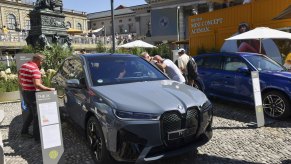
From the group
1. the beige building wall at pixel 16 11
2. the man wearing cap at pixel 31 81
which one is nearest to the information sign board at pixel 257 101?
the man wearing cap at pixel 31 81

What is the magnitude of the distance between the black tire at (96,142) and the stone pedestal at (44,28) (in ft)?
40.9

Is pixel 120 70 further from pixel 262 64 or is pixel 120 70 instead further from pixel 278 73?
pixel 262 64

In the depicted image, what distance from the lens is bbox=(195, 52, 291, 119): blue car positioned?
693 cm

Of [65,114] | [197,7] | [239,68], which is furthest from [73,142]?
[197,7]

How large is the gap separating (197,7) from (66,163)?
50412mm

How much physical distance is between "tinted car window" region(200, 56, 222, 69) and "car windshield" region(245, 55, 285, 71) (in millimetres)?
918

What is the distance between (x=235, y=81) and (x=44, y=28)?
12.2 m

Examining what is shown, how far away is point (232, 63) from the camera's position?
816 cm

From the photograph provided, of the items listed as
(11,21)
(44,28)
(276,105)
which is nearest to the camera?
(276,105)

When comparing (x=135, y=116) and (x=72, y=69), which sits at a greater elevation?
(x=72, y=69)

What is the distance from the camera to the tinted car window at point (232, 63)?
25.9 feet

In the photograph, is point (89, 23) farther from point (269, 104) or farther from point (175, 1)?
point (269, 104)

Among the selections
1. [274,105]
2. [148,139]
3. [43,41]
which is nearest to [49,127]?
[148,139]

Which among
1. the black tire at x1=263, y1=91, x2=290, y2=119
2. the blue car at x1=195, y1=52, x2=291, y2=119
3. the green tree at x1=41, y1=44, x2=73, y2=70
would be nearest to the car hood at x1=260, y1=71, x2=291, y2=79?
the blue car at x1=195, y1=52, x2=291, y2=119
